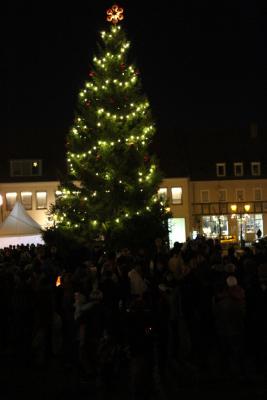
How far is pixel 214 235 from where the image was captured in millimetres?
68562

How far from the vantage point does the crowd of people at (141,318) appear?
1191cm

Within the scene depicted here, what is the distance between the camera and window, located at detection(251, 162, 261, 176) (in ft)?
231

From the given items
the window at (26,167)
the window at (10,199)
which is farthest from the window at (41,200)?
the window at (10,199)

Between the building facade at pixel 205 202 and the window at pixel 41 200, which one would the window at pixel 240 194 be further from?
the window at pixel 41 200

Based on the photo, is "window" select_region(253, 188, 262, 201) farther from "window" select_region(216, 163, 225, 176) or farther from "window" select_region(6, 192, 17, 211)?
"window" select_region(6, 192, 17, 211)

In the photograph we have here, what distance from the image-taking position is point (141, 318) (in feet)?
31.4

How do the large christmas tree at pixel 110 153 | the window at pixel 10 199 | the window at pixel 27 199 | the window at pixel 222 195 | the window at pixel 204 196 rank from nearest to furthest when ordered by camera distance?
the large christmas tree at pixel 110 153, the window at pixel 10 199, the window at pixel 27 199, the window at pixel 204 196, the window at pixel 222 195

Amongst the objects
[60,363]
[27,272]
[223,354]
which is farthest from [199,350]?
[27,272]

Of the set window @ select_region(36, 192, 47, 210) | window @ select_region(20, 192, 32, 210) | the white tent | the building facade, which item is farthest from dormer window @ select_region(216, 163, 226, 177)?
the white tent

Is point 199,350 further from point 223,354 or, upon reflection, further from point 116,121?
point 116,121

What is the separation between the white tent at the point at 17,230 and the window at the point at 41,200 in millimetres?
30550

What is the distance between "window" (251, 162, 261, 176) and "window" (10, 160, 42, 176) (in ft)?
65.6

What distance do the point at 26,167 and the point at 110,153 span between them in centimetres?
3501

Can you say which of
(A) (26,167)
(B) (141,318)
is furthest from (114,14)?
(A) (26,167)
